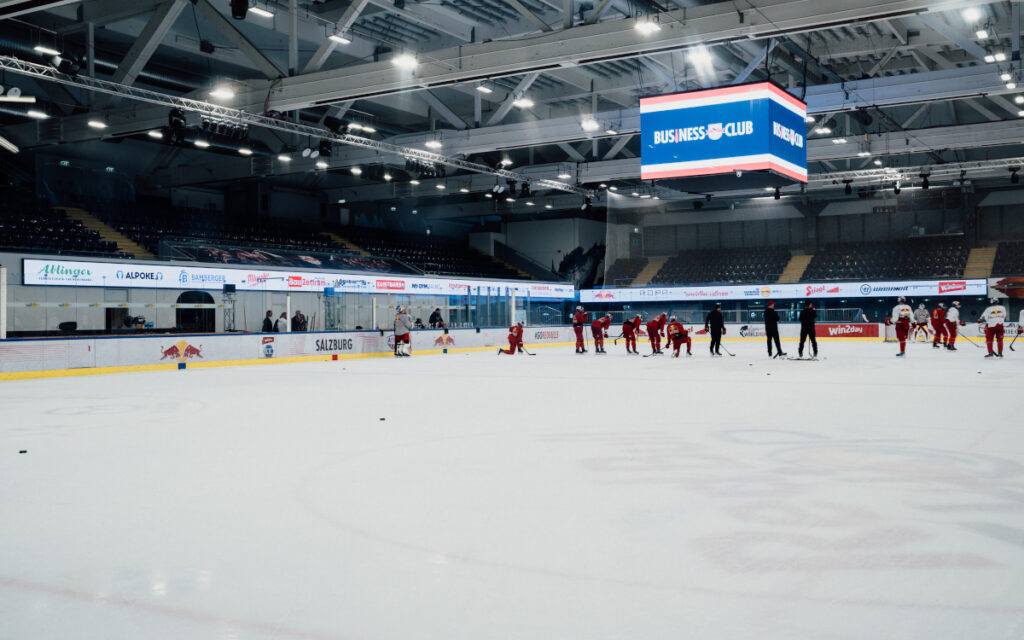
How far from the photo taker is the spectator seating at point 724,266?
128 feet

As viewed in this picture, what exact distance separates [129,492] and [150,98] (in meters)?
14.8

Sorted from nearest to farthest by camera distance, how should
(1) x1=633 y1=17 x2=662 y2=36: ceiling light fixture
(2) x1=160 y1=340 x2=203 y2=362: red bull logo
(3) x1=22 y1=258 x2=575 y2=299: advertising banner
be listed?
(1) x1=633 y1=17 x2=662 y2=36: ceiling light fixture, (2) x1=160 y1=340 x2=203 y2=362: red bull logo, (3) x1=22 y1=258 x2=575 y2=299: advertising banner

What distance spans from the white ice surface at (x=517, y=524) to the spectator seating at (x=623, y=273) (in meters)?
29.4

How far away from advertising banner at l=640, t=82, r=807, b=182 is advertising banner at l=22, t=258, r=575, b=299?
43.4 feet

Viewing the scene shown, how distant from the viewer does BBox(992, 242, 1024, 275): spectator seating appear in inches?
1318

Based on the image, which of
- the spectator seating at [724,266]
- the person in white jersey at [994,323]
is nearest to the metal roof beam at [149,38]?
the person in white jersey at [994,323]

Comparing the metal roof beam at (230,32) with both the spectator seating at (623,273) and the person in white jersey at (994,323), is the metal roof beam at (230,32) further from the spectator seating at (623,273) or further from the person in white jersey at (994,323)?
the spectator seating at (623,273)

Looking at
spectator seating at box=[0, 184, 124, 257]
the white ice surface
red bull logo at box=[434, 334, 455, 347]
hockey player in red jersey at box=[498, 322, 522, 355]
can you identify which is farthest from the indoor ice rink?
hockey player in red jersey at box=[498, 322, 522, 355]

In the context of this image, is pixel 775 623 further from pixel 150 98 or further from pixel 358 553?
pixel 150 98

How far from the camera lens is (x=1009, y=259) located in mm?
34156

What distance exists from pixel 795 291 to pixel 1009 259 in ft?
28.7

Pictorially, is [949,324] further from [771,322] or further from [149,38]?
[149,38]

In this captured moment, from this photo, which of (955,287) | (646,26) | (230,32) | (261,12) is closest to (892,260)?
(955,287)

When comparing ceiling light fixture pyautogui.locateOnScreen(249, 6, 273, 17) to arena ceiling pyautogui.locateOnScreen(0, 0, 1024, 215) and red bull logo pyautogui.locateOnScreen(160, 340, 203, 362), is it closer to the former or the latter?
arena ceiling pyautogui.locateOnScreen(0, 0, 1024, 215)
